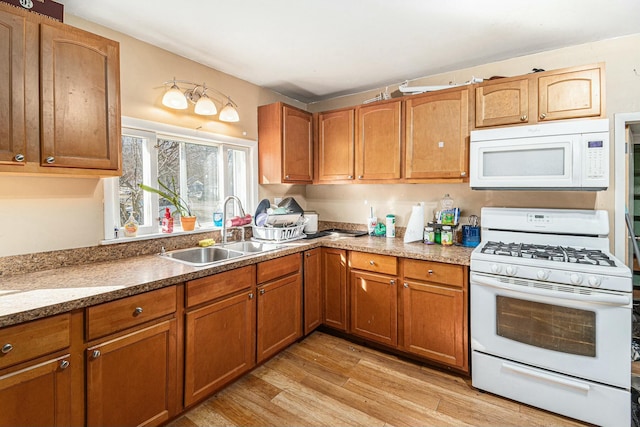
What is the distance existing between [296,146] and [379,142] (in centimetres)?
82

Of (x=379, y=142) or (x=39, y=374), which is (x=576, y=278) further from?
(x=39, y=374)

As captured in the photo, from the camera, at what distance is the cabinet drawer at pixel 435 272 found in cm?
213

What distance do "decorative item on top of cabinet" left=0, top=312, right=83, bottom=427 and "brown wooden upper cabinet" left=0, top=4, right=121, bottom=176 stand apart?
0.76 meters

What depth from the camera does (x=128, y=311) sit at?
1482mm

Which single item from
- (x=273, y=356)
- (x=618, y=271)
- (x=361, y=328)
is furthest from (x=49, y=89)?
(x=618, y=271)

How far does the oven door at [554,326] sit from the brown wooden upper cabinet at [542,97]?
3.78 ft

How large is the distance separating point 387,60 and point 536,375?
8.00 ft

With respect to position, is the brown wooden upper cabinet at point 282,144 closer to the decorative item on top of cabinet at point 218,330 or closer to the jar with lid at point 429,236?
the decorative item on top of cabinet at point 218,330

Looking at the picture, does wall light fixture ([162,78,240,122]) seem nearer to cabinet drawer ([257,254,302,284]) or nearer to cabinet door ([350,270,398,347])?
cabinet drawer ([257,254,302,284])

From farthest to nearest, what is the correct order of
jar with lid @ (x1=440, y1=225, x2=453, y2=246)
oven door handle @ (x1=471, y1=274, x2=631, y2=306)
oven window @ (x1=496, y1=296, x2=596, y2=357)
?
jar with lid @ (x1=440, y1=225, x2=453, y2=246) < oven window @ (x1=496, y1=296, x2=596, y2=357) < oven door handle @ (x1=471, y1=274, x2=631, y2=306)

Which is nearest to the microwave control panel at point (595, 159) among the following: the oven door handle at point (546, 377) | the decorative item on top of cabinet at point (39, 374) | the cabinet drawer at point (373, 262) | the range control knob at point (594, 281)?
the range control knob at point (594, 281)

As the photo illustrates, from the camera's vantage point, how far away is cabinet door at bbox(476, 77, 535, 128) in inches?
85.5

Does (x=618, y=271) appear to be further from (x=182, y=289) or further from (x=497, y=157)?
(x=182, y=289)

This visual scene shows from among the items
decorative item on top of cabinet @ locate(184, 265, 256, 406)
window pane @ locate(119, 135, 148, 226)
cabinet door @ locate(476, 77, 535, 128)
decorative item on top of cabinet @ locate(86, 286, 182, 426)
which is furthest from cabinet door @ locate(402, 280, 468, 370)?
window pane @ locate(119, 135, 148, 226)
